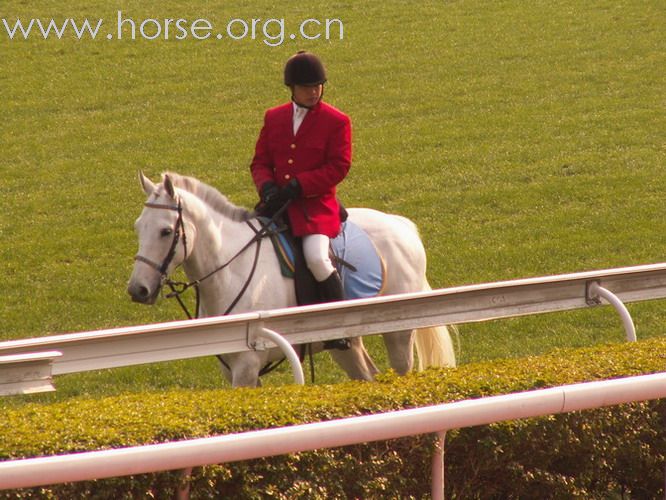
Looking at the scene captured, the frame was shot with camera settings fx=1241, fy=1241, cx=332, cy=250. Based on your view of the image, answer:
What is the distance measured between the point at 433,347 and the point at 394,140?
8760 mm

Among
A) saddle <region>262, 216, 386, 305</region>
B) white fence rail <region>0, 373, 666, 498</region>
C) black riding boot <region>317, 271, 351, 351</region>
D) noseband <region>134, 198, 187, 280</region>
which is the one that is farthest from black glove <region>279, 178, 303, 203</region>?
white fence rail <region>0, 373, 666, 498</region>

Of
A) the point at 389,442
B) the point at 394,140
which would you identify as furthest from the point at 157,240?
the point at 394,140

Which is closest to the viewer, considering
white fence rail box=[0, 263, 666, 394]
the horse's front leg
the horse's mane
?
white fence rail box=[0, 263, 666, 394]

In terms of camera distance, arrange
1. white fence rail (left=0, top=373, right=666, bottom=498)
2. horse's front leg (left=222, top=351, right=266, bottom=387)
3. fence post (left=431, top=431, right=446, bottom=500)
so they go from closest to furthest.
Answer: white fence rail (left=0, top=373, right=666, bottom=498) < fence post (left=431, top=431, right=446, bottom=500) < horse's front leg (left=222, top=351, right=266, bottom=387)

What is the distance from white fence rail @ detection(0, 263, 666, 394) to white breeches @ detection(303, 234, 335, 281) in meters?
0.84

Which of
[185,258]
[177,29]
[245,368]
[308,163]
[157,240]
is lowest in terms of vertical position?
[245,368]

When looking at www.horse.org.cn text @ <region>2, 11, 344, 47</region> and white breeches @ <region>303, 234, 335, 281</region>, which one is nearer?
white breeches @ <region>303, 234, 335, 281</region>

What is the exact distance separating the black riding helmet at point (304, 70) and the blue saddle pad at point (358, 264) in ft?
3.13

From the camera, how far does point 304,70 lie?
724 centimetres

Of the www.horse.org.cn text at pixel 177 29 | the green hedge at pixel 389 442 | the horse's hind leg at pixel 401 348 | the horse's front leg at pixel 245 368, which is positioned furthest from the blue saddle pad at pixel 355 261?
the www.horse.org.cn text at pixel 177 29

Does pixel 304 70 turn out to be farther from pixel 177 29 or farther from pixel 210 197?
pixel 177 29

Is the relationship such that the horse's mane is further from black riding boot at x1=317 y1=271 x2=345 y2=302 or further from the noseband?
black riding boot at x1=317 y1=271 x2=345 y2=302

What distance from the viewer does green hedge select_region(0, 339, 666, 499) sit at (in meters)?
4.02

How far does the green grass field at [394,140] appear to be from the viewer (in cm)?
1159
